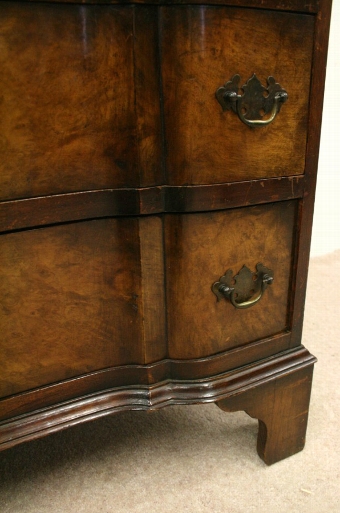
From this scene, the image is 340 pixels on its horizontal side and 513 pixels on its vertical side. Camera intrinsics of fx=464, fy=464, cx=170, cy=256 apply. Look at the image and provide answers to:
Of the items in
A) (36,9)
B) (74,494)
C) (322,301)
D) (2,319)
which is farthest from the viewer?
(322,301)

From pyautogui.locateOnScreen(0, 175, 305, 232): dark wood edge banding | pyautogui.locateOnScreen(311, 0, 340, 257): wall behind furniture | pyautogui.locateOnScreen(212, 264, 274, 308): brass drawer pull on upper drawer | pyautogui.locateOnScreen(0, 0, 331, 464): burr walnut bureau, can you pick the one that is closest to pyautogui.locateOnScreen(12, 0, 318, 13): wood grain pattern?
pyautogui.locateOnScreen(0, 0, 331, 464): burr walnut bureau

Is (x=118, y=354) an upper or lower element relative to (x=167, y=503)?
upper

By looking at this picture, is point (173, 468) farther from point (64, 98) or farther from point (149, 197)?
point (64, 98)

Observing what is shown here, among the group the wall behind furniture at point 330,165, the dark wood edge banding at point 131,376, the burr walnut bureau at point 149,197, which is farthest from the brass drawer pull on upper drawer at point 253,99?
the wall behind furniture at point 330,165

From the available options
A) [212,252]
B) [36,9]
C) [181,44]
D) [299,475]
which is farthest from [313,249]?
[36,9]

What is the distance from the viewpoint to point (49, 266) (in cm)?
67

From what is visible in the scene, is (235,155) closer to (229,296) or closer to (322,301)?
(229,296)

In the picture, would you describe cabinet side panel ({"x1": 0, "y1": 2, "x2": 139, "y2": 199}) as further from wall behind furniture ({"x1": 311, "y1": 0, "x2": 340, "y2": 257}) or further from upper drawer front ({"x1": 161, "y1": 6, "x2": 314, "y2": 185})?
wall behind furniture ({"x1": 311, "y1": 0, "x2": 340, "y2": 257})

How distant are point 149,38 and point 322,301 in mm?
1262

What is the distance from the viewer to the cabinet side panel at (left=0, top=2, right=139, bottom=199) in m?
0.57

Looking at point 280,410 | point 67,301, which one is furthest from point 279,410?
point 67,301

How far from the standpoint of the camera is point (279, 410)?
0.91 m

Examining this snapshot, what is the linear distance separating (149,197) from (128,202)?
32mm

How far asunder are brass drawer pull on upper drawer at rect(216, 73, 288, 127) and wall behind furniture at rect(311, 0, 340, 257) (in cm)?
127
